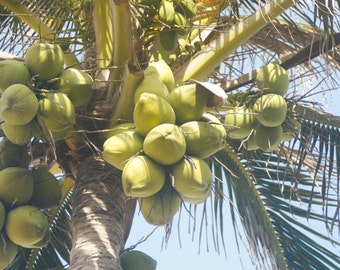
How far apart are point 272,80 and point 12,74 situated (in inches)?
46.5

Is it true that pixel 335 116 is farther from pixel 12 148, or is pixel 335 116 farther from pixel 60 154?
pixel 12 148

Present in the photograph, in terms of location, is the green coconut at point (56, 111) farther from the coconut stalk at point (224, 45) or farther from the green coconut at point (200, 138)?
the coconut stalk at point (224, 45)

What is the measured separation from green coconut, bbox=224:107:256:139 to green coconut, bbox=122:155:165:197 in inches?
24.8

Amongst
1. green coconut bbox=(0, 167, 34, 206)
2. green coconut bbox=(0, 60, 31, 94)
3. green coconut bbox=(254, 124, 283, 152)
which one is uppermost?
green coconut bbox=(0, 60, 31, 94)

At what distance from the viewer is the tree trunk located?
2881 mm

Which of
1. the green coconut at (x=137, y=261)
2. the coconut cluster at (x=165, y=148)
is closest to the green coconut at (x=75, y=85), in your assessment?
the coconut cluster at (x=165, y=148)

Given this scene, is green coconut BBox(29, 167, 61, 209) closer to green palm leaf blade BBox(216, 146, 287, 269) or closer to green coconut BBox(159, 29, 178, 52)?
green coconut BBox(159, 29, 178, 52)

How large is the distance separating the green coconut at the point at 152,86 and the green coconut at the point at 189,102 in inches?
1.7

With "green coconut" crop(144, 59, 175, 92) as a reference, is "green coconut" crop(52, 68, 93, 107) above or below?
below

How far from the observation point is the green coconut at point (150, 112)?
2.71 metres

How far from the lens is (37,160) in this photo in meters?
3.41

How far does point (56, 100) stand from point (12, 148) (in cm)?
47

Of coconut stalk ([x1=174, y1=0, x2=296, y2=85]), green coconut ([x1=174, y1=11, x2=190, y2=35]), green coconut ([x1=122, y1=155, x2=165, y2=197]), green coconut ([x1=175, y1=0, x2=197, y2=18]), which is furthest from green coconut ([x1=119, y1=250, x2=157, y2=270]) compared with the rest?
green coconut ([x1=175, y1=0, x2=197, y2=18])

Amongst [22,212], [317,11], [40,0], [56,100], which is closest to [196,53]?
[317,11]
